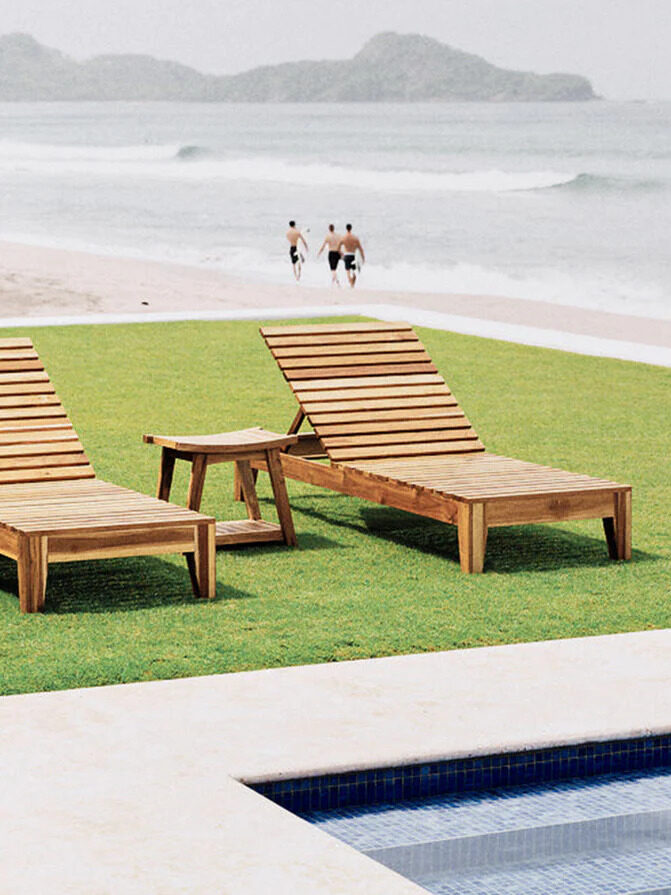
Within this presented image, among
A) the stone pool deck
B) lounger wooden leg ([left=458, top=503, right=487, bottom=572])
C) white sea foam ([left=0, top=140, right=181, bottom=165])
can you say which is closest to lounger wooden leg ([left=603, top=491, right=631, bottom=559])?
lounger wooden leg ([left=458, top=503, right=487, bottom=572])

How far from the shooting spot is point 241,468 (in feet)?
22.4

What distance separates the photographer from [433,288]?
120 ft

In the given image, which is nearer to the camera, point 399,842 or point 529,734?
point 399,842

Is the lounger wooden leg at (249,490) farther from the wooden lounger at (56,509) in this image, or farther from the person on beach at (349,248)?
the person on beach at (349,248)

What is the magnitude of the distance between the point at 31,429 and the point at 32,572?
142 centimetres

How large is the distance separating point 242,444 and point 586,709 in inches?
102

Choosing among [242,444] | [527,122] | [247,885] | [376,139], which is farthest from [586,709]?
[527,122]

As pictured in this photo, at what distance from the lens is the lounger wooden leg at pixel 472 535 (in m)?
5.91

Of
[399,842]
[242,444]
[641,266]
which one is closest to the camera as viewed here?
[399,842]

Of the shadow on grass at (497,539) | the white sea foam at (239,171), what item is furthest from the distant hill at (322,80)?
the shadow on grass at (497,539)

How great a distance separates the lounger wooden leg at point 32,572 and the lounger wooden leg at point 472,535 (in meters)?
1.69

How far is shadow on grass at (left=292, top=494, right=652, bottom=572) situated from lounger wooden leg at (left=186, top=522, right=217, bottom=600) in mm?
1221

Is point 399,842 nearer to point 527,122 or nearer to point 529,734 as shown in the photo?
point 529,734

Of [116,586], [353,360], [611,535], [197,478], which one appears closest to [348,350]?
[353,360]
